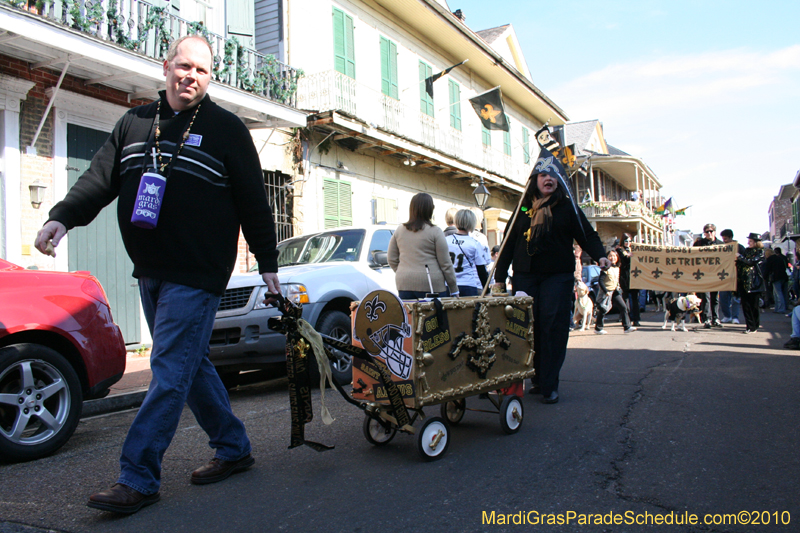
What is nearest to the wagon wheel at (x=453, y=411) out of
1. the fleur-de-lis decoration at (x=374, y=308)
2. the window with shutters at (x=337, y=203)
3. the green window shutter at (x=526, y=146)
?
the fleur-de-lis decoration at (x=374, y=308)

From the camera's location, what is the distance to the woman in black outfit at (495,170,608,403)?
5.10 m

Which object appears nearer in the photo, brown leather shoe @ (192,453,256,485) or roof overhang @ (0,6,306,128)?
brown leather shoe @ (192,453,256,485)

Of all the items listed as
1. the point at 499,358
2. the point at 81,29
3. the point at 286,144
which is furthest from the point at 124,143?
the point at 286,144

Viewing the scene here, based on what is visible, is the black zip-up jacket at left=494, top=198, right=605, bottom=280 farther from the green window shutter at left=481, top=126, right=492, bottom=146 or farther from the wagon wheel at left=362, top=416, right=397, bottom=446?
the green window shutter at left=481, top=126, right=492, bottom=146

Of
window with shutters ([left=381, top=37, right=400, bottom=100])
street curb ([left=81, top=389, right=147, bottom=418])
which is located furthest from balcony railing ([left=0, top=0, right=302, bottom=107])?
street curb ([left=81, top=389, right=147, bottom=418])

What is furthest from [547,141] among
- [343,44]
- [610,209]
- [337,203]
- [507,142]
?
[610,209]

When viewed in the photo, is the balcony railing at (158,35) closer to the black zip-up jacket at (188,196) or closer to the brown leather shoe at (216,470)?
the black zip-up jacket at (188,196)

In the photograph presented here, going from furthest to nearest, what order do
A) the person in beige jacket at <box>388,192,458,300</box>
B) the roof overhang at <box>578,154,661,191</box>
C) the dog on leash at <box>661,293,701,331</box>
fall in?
the roof overhang at <box>578,154,661,191</box> < the dog on leash at <box>661,293,701,331</box> < the person in beige jacket at <box>388,192,458,300</box>

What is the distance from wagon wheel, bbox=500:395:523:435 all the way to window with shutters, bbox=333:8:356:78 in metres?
12.7

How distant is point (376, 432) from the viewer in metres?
3.88

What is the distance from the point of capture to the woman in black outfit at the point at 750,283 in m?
11.3

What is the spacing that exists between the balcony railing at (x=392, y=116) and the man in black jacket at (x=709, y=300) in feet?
26.1

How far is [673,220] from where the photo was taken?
56.9 meters

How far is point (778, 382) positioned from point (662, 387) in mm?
1192
